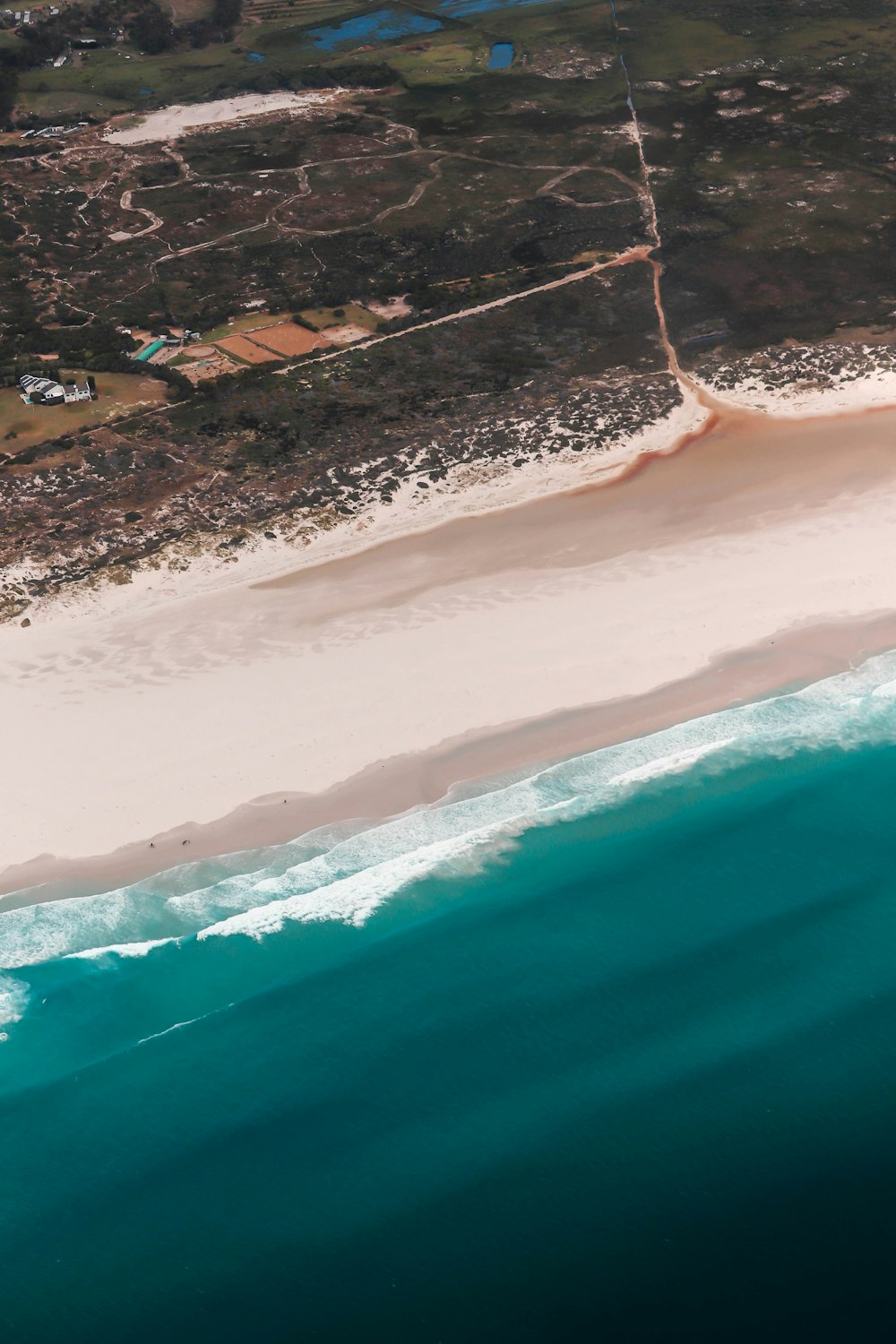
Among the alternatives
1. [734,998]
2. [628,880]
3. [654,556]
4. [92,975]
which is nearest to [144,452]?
Result: [654,556]

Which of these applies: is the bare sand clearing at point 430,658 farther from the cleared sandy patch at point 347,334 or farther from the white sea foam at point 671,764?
the cleared sandy patch at point 347,334

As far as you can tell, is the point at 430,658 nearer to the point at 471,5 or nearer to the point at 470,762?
the point at 470,762

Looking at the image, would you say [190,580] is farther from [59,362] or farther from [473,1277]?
[473,1277]

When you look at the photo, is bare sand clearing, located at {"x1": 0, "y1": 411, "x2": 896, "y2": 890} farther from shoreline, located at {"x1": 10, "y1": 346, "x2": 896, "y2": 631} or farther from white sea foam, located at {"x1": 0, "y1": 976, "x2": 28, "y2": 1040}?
white sea foam, located at {"x1": 0, "y1": 976, "x2": 28, "y2": 1040}

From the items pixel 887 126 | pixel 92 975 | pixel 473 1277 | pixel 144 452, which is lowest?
pixel 473 1277

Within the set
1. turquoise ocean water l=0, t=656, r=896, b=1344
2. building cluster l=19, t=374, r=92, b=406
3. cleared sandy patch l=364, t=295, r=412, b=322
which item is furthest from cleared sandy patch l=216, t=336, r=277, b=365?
turquoise ocean water l=0, t=656, r=896, b=1344

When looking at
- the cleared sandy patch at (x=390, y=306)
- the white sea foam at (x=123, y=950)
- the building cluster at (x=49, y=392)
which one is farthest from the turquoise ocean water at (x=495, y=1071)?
the cleared sandy patch at (x=390, y=306)
